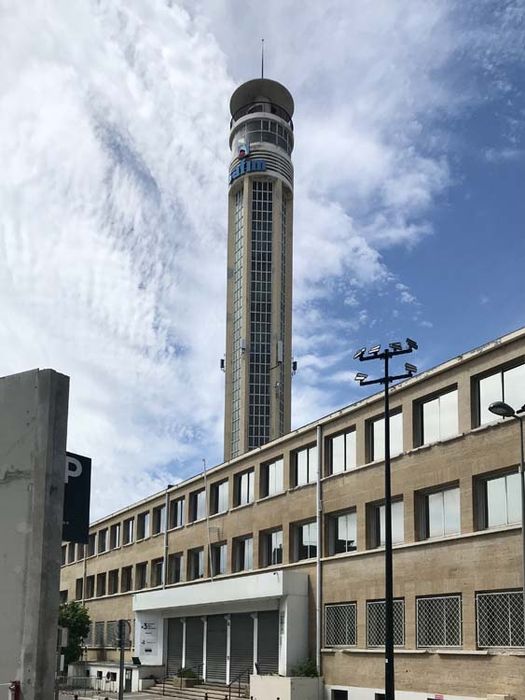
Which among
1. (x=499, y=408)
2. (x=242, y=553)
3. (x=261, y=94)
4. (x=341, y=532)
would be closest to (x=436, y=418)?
(x=341, y=532)

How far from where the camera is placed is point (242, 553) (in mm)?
47156

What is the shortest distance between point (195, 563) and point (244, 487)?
737cm

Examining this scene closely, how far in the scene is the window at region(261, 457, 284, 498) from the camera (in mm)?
44338

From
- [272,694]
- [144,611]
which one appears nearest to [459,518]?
[272,694]

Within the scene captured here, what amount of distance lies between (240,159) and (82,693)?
72392mm

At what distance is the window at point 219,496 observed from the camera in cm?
5012

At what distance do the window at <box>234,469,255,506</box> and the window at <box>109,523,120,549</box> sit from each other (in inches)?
804

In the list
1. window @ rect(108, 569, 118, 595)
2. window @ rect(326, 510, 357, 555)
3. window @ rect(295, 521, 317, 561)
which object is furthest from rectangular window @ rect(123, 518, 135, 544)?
window @ rect(326, 510, 357, 555)

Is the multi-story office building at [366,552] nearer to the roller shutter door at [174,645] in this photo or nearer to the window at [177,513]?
the roller shutter door at [174,645]

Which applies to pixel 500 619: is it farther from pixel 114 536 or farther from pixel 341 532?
pixel 114 536

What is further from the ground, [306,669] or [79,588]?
[79,588]

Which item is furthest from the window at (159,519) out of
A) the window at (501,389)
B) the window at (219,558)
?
the window at (501,389)

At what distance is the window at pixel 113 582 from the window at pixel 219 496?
57.2ft

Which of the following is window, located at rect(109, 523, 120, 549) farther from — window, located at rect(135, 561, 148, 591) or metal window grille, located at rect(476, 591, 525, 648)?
metal window grille, located at rect(476, 591, 525, 648)
